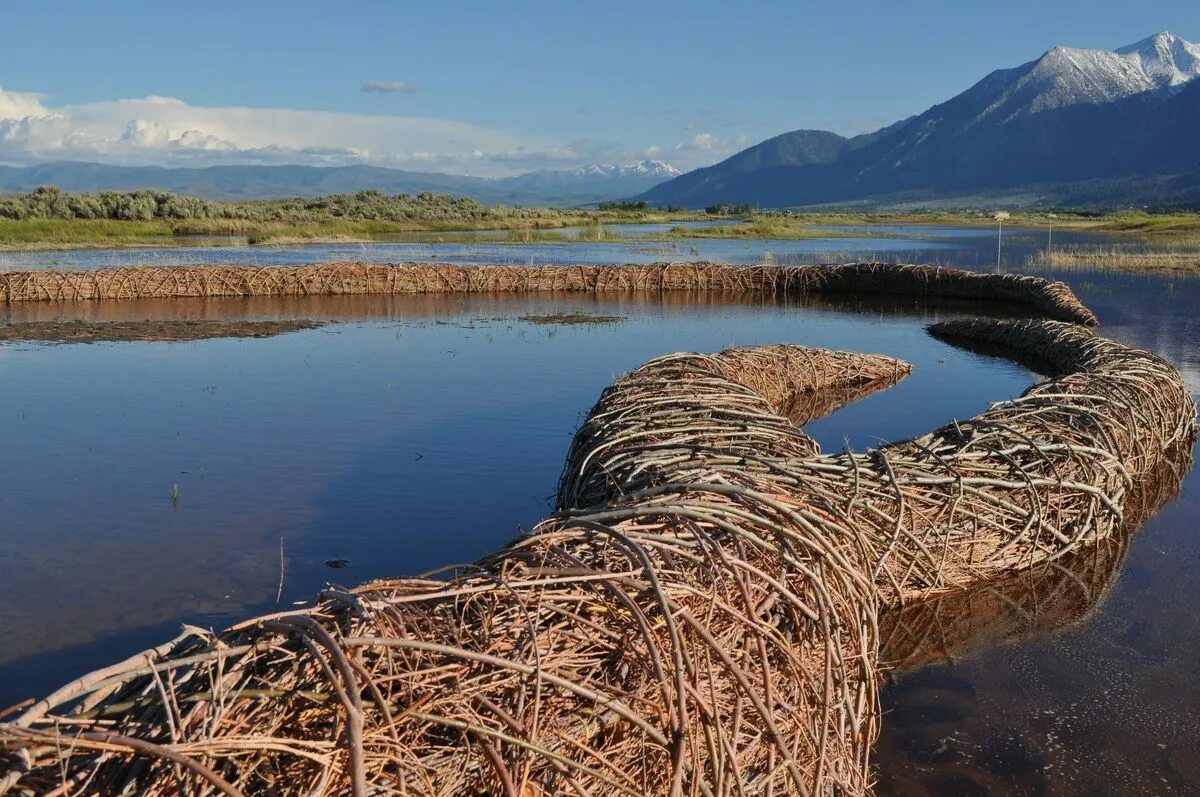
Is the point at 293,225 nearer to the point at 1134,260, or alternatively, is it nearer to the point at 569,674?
the point at 1134,260

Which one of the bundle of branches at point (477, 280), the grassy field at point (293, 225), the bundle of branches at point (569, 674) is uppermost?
the grassy field at point (293, 225)

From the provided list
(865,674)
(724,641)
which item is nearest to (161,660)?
(724,641)

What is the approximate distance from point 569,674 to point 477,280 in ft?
82.8

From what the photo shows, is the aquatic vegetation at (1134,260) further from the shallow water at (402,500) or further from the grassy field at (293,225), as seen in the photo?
the shallow water at (402,500)

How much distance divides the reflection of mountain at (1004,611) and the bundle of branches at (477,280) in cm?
1810

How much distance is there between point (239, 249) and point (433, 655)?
43.2 metres

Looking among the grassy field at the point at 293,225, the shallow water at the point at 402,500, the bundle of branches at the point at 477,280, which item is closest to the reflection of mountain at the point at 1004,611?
the shallow water at the point at 402,500

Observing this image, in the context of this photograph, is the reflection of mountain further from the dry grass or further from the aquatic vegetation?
the aquatic vegetation

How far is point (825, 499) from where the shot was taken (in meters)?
4.76

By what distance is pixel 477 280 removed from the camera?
90.9 ft

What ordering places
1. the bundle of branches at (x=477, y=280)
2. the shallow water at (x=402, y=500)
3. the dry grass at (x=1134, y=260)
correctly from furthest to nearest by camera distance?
the dry grass at (x=1134, y=260), the bundle of branches at (x=477, y=280), the shallow water at (x=402, y=500)

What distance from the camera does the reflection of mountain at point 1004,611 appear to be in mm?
5520

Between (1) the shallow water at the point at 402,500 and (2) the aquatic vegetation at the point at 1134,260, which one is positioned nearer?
(1) the shallow water at the point at 402,500

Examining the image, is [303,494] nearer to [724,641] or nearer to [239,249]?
[724,641]
